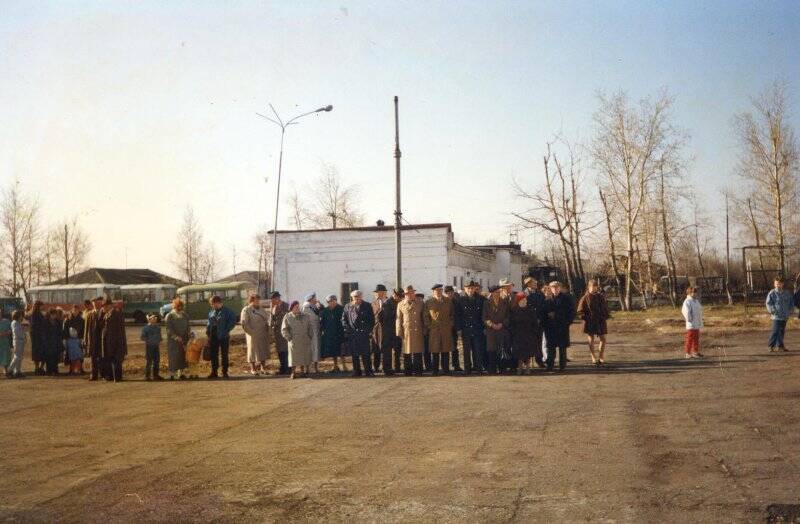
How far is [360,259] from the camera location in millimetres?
40031

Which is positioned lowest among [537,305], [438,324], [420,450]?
[420,450]

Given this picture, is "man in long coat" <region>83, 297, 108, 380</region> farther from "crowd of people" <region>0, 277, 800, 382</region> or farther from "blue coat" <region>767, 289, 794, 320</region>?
"blue coat" <region>767, 289, 794, 320</region>

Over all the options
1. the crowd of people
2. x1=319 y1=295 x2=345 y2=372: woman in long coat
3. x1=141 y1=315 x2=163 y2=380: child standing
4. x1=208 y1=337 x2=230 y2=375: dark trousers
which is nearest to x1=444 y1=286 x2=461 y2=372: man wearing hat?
the crowd of people

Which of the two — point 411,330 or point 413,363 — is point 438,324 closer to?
point 411,330

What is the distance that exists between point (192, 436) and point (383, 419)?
96.1 inches

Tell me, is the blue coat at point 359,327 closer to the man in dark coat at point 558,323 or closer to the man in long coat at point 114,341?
the man in dark coat at point 558,323

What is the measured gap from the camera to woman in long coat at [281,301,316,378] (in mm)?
15734

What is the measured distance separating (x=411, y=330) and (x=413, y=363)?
0.73 meters

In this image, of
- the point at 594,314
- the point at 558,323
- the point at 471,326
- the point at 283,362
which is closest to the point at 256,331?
the point at 283,362

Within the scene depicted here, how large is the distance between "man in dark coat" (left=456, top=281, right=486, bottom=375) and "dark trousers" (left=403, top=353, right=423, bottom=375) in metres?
0.94

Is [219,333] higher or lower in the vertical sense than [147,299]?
lower

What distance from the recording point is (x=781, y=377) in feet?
42.0

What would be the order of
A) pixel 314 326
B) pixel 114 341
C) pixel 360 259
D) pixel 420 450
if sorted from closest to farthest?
pixel 420 450
pixel 314 326
pixel 114 341
pixel 360 259

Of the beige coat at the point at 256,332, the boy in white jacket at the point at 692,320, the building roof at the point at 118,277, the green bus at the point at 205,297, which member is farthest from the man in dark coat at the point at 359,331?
the building roof at the point at 118,277
